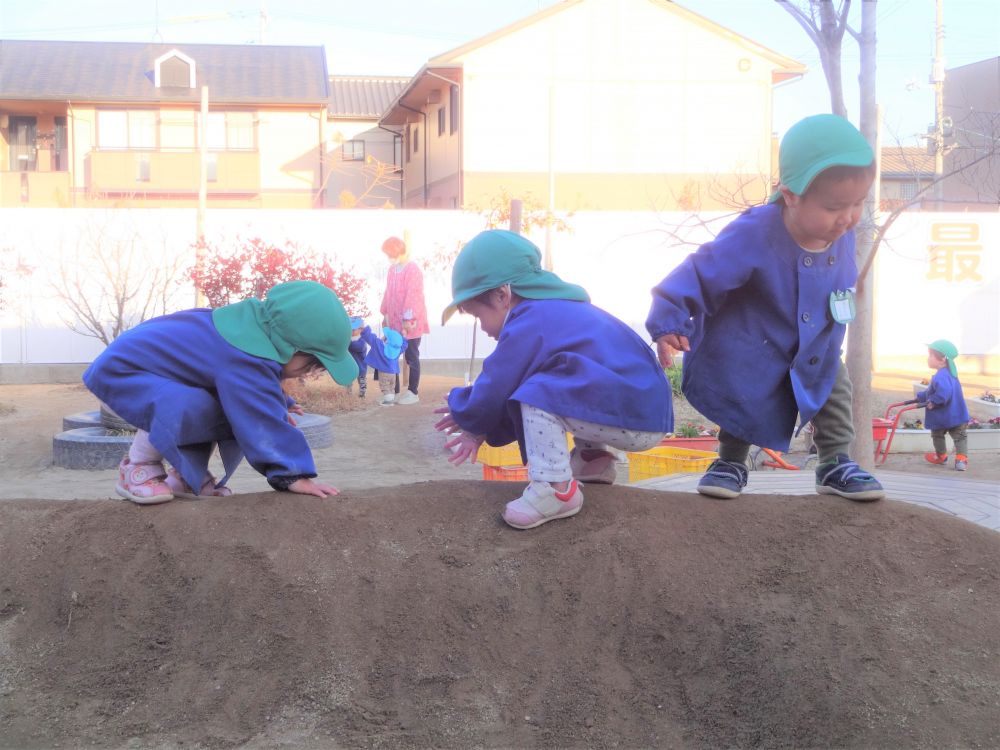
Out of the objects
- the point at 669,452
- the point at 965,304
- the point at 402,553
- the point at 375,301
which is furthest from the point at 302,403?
the point at 965,304

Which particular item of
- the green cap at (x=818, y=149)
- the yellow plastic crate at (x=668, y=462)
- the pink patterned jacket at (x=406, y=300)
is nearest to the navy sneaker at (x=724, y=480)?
the green cap at (x=818, y=149)

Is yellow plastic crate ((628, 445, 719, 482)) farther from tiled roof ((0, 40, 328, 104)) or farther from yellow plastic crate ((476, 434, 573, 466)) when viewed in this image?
tiled roof ((0, 40, 328, 104))

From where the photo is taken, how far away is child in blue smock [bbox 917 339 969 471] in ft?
30.5

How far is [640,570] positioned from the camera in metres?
2.98

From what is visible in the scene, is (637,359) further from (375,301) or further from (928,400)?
(375,301)

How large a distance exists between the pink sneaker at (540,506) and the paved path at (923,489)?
132 centimetres

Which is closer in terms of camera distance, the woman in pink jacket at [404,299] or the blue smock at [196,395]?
the blue smock at [196,395]

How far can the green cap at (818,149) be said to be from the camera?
3.01 metres

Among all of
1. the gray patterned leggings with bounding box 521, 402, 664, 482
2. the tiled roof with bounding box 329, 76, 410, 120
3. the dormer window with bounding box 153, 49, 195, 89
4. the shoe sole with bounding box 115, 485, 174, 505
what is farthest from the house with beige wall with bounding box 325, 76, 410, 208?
the gray patterned leggings with bounding box 521, 402, 664, 482

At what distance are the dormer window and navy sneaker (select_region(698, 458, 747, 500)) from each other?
33930mm

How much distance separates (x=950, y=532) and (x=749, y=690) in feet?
3.14

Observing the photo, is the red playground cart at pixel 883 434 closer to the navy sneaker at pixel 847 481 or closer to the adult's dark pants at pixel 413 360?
the adult's dark pants at pixel 413 360

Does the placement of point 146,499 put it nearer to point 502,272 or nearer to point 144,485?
point 144,485

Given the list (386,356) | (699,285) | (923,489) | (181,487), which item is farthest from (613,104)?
(181,487)
